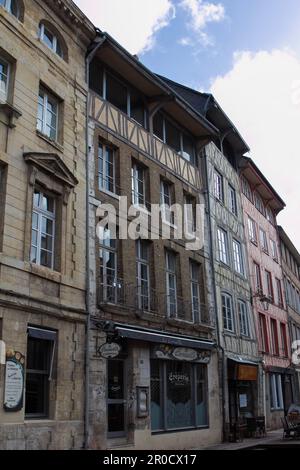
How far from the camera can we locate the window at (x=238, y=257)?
19.2 metres

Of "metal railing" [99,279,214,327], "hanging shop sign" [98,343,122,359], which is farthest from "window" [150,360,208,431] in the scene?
"hanging shop sign" [98,343,122,359]

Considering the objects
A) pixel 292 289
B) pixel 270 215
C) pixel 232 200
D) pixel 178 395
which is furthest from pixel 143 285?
pixel 292 289

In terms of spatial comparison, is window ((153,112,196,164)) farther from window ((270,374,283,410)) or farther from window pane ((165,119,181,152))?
window ((270,374,283,410))

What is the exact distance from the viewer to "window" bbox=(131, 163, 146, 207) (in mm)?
13391

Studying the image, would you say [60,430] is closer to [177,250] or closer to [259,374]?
[177,250]

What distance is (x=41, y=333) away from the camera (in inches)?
362

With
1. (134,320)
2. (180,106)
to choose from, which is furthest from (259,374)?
(180,106)

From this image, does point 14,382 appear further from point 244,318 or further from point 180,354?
point 244,318

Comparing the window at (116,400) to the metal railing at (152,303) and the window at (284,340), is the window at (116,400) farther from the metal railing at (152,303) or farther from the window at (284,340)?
the window at (284,340)

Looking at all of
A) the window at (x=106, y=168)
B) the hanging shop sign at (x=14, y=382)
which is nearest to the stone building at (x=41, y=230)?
the hanging shop sign at (x=14, y=382)

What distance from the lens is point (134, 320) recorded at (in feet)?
39.1

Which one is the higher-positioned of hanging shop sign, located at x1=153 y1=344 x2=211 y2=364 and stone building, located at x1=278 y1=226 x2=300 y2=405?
stone building, located at x1=278 y1=226 x2=300 y2=405

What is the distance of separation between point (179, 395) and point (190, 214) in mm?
5524

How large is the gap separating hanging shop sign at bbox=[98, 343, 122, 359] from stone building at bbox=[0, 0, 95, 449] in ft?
1.45
